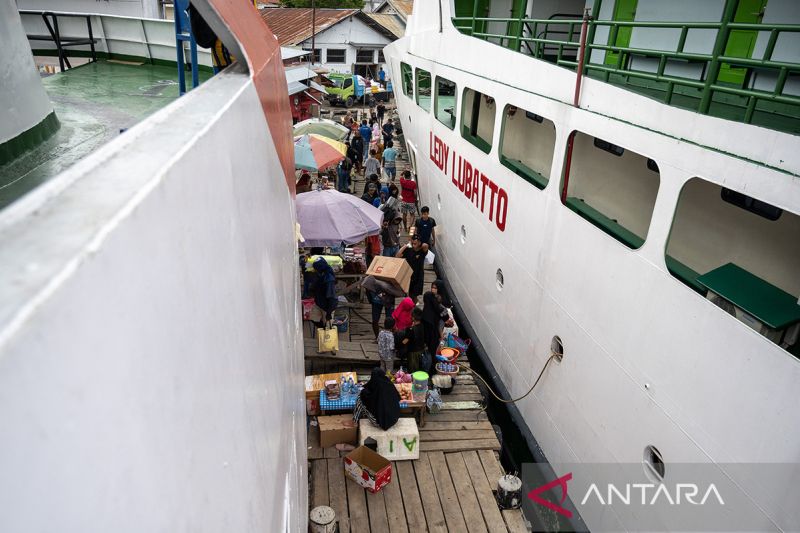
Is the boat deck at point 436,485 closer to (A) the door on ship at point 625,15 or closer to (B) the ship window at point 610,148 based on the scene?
(B) the ship window at point 610,148

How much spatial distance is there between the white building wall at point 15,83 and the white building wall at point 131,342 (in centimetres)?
309

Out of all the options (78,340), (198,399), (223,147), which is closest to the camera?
(78,340)

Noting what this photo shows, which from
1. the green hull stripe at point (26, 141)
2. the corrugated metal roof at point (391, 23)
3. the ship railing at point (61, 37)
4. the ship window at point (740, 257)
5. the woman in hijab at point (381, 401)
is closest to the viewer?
the ship window at point (740, 257)

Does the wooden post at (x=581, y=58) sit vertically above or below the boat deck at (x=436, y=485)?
above

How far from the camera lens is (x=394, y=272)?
339 inches

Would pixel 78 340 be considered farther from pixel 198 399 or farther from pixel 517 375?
pixel 517 375

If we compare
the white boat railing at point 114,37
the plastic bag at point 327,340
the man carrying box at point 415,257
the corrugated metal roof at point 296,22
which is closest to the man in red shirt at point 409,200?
the man carrying box at point 415,257

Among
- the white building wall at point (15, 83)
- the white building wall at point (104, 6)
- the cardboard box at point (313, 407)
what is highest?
the white building wall at point (104, 6)

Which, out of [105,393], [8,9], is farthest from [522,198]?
[105,393]

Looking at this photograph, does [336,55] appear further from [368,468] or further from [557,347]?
[368,468]

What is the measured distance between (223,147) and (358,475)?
16.9ft

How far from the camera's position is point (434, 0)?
10.4 meters

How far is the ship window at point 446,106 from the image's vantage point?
1021cm

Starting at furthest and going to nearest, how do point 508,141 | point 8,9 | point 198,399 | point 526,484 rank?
point 508,141 < point 526,484 < point 8,9 < point 198,399
